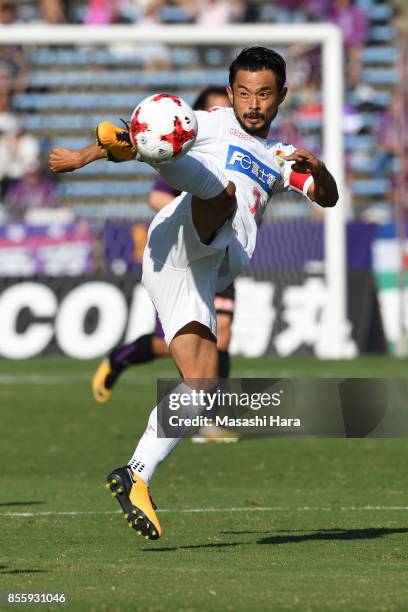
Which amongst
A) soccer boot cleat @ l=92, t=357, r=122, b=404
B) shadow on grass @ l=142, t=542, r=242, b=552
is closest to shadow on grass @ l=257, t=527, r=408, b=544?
shadow on grass @ l=142, t=542, r=242, b=552

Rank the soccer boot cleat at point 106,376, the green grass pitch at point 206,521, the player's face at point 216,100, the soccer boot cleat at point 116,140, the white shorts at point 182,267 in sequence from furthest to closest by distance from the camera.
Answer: the soccer boot cleat at point 106,376, the player's face at point 216,100, the white shorts at point 182,267, the soccer boot cleat at point 116,140, the green grass pitch at point 206,521

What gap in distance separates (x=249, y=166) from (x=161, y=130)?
3.33ft

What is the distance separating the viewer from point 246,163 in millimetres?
6762

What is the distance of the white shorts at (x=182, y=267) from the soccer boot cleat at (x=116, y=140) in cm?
54

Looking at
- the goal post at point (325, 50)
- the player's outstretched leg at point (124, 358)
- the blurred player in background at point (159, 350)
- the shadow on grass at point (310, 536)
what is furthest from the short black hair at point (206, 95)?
the goal post at point (325, 50)

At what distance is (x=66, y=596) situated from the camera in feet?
17.3

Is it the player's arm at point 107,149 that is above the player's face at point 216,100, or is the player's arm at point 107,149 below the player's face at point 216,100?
below

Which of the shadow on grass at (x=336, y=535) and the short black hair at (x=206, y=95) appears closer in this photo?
the shadow on grass at (x=336, y=535)

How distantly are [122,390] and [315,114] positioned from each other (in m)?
6.16

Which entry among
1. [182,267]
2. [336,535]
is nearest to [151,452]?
[182,267]

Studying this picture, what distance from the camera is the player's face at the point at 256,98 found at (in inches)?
265

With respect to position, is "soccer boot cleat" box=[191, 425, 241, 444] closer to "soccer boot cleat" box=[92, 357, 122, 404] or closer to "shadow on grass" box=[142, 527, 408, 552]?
"soccer boot cleat" box=[92, 357, 122, 404]

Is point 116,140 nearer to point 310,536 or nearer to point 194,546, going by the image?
point 194,546

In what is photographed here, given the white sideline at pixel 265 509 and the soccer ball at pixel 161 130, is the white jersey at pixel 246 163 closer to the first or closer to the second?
the soccer ball at pixel 161 130
